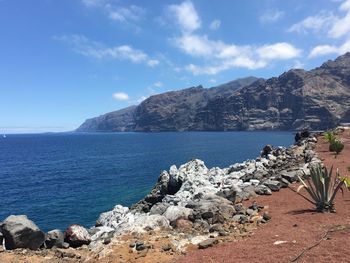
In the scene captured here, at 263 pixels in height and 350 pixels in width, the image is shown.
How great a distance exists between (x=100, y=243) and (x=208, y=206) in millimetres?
4278

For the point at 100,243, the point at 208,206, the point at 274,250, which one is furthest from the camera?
the point at 208,206

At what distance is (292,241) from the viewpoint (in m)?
9.75

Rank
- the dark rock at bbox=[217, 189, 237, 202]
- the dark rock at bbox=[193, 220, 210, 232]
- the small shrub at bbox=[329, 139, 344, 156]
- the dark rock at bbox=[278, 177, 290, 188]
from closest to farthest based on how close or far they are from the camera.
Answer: the dark rock at bbox=[193, 220, 210, 232] < the dark rock at bbox=[217, 189, 237, 202] < the dark rock at bbox=[278, 177, 290, 188] < the small shrub at bbox=[329, 139, 344, 156]

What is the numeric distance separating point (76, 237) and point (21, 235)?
1773 millimetres

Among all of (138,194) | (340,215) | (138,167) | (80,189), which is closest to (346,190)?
(340,215)

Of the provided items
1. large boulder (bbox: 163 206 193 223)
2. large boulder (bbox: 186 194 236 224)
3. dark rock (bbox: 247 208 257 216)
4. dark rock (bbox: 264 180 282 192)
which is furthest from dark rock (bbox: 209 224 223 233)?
dark rock (bbox: 264 180 282 192)

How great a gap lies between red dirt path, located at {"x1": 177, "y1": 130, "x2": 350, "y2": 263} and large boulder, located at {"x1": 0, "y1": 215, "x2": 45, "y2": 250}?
553 cm

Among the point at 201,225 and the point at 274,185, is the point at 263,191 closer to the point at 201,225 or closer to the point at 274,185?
the point at 274,185

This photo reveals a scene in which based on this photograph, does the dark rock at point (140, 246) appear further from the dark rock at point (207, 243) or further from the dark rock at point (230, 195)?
the dark rock at point (230, 195)

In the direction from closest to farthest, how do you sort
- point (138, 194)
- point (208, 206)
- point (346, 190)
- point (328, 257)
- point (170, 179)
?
point (328, 257)
point (208, 206)
point (346, 190)
point (170, 179)
point (138, 194)

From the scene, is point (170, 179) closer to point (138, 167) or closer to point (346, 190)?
point (346, 190)

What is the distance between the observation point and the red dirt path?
8.65m

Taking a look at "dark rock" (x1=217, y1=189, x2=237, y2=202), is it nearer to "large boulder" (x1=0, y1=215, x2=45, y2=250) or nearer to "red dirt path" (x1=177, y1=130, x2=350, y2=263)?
"red dirt path" (x1=177, y1=130, x2=350, y2=263)

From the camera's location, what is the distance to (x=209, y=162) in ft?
241
